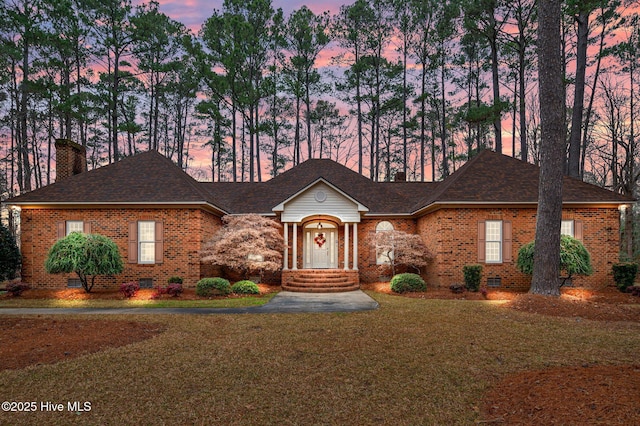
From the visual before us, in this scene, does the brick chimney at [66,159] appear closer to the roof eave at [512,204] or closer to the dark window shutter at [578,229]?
the roof eave at [512,204]

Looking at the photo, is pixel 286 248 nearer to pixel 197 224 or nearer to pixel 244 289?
pixel 244 289

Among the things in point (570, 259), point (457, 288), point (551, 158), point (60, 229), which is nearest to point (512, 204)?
point (570, 259)

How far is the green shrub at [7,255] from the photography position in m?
14.3

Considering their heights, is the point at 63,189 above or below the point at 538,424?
above

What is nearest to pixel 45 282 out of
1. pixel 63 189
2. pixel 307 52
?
pixel 63 189

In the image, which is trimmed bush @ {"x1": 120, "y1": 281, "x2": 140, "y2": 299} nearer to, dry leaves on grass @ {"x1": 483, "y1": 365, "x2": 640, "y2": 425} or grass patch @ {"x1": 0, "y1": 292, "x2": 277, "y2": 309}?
grass patch @ {"x1": 0, "y1": 292, "x2": 277, "y2": 309}

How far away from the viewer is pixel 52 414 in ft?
13.6

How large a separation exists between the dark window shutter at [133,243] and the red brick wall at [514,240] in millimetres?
12589

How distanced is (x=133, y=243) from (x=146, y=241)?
0.53 meters

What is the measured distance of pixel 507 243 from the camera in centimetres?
1555

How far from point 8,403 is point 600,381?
23.6 feet

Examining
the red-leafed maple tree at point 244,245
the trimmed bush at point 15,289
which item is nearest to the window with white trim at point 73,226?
the trimmed bush at point 15,289

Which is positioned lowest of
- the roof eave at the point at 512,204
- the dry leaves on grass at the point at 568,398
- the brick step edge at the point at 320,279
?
the brick step edge at the point at 320,279

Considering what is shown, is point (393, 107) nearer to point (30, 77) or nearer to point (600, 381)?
point (30, 77)
